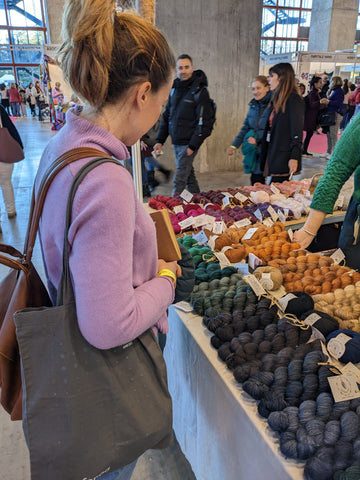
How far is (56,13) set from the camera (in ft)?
47.7

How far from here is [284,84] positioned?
313 cm

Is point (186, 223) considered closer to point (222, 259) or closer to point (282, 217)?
point (222, 259)

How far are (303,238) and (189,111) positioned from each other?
8.15ft

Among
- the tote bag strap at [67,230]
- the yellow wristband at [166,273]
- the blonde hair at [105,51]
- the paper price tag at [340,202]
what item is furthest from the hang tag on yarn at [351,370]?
the paper price tag at [340,202]

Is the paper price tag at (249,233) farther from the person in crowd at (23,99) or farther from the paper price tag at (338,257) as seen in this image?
the person in crowd at (23,99)

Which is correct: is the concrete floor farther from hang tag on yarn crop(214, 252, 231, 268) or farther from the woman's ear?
the woman's ear

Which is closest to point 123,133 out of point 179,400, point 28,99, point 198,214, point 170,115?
point 179,400

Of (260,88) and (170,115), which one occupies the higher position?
(260,88)

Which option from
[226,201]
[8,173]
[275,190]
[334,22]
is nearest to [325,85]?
[275,190]

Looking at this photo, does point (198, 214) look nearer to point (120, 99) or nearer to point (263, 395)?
point (263, 395)

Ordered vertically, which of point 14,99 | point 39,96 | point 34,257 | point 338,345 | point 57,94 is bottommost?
point 34,257

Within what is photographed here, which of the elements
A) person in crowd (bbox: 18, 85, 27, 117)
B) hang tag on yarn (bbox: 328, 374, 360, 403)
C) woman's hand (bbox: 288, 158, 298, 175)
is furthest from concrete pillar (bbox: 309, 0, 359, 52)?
hang tag on yarn (bbox: 328, 374, 360, 403)

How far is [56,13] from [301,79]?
435 inches

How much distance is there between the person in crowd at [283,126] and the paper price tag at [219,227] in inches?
54.5
